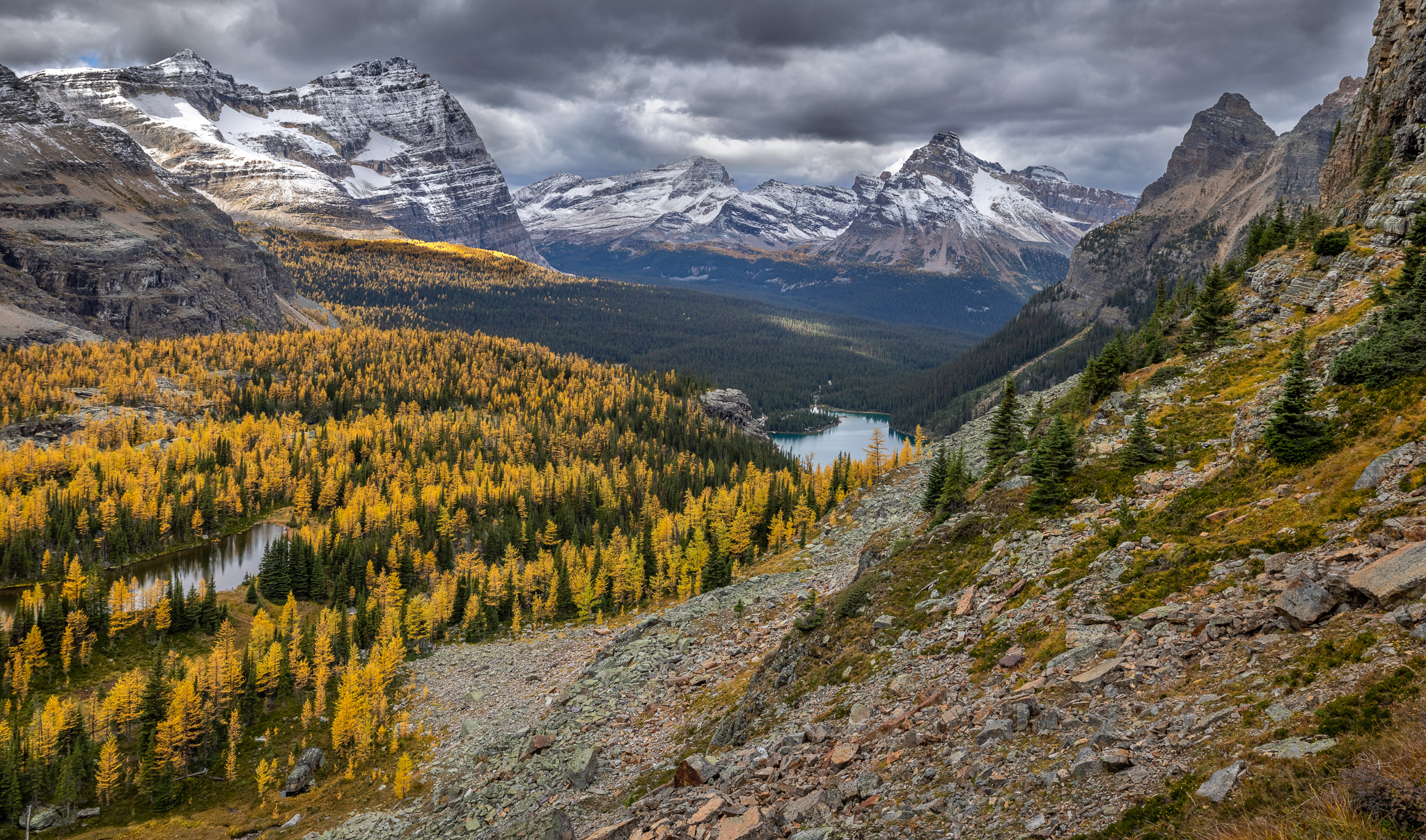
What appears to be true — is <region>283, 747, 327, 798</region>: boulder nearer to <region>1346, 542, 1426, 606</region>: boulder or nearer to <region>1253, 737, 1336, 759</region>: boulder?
<region>1253, 737, 1336, 759</region>: boulder

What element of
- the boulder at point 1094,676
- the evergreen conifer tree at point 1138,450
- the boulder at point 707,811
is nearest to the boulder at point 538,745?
the boulder at point 707,811

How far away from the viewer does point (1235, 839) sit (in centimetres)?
1050

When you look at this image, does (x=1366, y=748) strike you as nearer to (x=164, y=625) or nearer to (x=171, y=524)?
(x=164, y=625)

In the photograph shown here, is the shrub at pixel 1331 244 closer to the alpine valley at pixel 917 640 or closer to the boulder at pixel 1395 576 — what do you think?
the alpine valley at pixel 917 640

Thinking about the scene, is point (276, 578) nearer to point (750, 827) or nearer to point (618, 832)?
point (618, 832)

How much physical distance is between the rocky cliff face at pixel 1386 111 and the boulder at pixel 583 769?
61610mm

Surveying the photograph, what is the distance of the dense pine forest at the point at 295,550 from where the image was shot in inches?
2483

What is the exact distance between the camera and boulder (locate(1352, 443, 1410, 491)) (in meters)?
18.7

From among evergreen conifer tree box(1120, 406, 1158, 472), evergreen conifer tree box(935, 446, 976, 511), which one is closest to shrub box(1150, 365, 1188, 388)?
evergreen conifer tree box(1120, 406, 1158, 472)

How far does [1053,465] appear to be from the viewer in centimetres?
3300

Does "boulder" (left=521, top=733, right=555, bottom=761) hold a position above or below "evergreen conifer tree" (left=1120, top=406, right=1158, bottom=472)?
below

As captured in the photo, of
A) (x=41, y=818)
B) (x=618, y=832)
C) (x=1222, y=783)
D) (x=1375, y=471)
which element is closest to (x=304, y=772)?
(x=41, y=818)

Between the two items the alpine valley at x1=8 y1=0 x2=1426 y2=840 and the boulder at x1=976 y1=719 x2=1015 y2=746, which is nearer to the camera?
the alpine valley at x1=8 y1=0 x2=1426 y2=840

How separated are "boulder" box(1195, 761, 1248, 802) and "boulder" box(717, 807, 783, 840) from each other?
10.7 meters
